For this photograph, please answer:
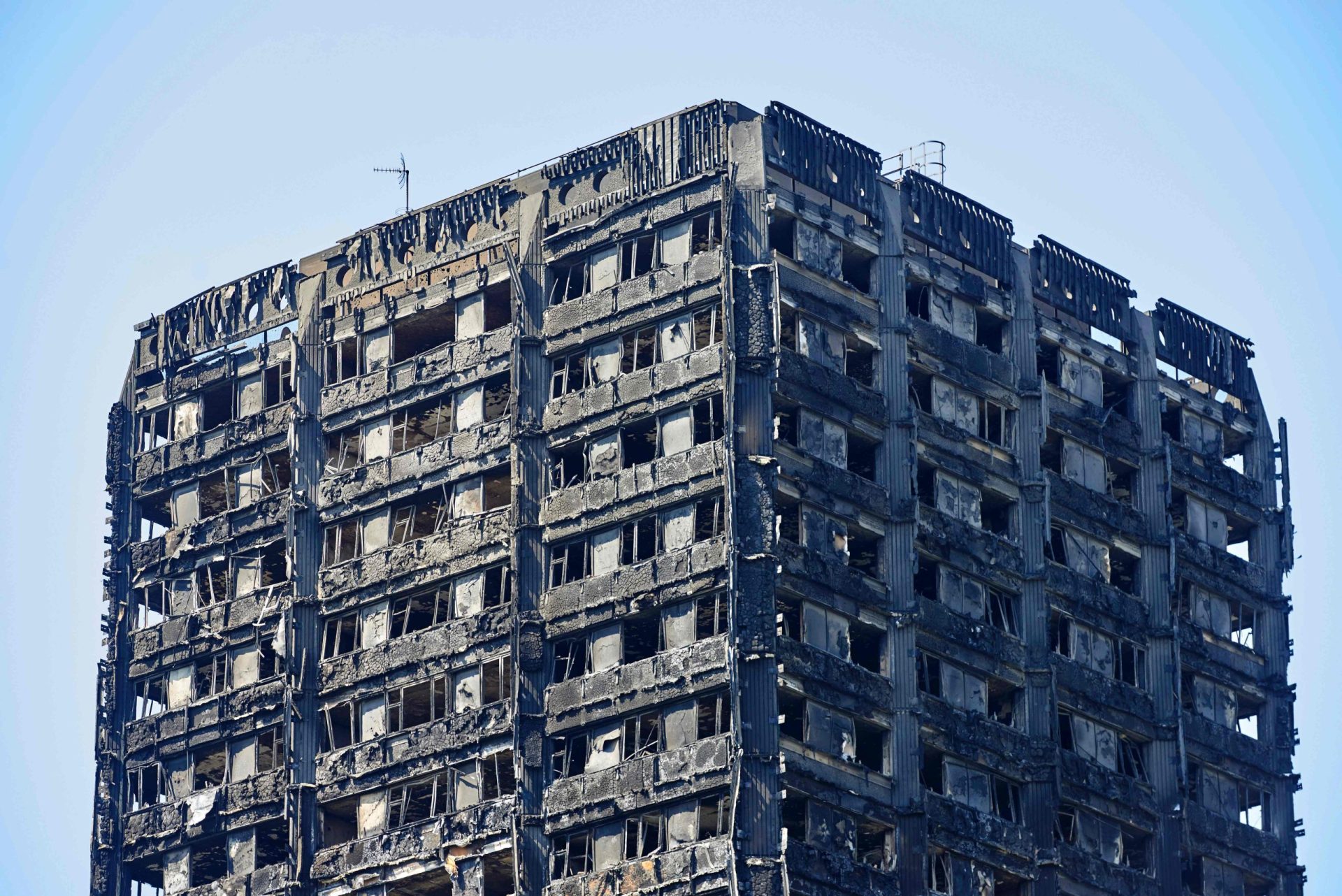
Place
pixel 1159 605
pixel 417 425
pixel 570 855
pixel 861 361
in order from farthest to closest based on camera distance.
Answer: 1. pixel 1159 605
2. pixel 417 425
3. pixel 861 361
4. pixel 570 855

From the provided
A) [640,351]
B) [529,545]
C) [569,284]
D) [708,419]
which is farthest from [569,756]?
[569,284]

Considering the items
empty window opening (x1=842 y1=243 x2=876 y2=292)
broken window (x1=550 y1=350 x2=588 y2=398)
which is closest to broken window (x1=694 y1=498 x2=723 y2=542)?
broken window (x1=550 y1=350 x2=588 y2=398)

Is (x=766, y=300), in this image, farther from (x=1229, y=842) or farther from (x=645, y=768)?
(x=1229, y=842)

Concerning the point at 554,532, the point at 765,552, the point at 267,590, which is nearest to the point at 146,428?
the point at 267,590

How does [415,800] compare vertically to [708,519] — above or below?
below

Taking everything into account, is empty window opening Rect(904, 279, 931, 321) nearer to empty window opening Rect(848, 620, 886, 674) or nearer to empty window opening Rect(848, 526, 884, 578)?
empty window opening Rect(848, 526, 884, 578)

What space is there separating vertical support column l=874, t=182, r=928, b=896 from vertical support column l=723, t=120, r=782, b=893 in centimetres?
672

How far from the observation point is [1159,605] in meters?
150

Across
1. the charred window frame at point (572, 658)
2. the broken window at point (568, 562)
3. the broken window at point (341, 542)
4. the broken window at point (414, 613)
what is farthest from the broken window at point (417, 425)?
the charred window frame at point (572, 658)

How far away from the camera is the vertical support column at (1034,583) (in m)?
140

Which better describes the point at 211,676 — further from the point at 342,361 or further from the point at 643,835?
the point at 643,835

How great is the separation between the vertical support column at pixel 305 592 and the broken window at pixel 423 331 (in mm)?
3516

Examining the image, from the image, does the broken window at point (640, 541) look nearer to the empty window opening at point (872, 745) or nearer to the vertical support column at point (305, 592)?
the empty window opening at point (872, 745)

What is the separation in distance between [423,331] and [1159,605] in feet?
102
